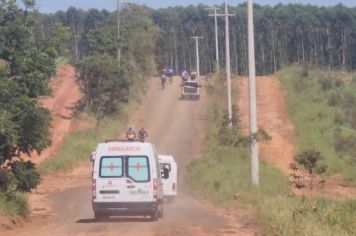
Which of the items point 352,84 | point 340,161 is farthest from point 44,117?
point 352,84

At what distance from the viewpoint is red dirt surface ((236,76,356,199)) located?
36.5 metres

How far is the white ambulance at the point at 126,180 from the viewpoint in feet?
74.3

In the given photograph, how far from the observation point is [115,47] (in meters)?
60.6

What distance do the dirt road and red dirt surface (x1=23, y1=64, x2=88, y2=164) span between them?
4.21 m

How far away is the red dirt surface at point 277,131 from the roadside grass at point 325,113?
2.20 feet

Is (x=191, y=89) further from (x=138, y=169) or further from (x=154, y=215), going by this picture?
(x=154, y=215)

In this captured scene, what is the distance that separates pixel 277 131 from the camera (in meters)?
52.4

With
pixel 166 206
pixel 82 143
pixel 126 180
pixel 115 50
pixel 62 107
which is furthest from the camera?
pixel 115 50

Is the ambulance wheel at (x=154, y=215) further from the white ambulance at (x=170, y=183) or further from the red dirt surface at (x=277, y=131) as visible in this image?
the red dirt surface at (x=277, y=131)

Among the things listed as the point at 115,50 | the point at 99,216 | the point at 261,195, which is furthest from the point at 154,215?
the point at 115,50

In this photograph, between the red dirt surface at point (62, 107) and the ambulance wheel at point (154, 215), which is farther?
the red dirt surface at point (62, 107)

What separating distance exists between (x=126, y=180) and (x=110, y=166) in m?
0.67

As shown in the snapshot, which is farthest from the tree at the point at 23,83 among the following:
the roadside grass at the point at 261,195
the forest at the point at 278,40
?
the forest at the point at 278,40

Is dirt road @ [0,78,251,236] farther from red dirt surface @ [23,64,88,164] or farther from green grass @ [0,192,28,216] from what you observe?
red dirt surface @ [23,64,88,164]
